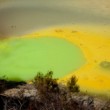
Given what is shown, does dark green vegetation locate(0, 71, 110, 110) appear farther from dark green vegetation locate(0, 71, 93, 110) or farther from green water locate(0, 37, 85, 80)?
green water locate(0, 37, 85, 80)

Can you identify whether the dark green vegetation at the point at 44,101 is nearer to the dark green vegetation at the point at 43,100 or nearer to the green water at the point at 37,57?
the dark green vegetation at the point at 43,100

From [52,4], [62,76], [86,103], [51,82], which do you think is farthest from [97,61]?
[52,4]

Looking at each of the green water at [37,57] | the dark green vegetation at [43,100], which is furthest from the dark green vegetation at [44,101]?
the green water at [37,57]

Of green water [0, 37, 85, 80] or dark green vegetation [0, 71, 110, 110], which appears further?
green water [0, 37, 85, 80]

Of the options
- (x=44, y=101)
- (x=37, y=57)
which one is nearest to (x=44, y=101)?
(x=44, y=101)

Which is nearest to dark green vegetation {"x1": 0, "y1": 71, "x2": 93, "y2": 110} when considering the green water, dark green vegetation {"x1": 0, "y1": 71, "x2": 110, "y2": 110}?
dark green vegetation {"x1": 0, "y1": 71, "x2": 110, "y2": 110}

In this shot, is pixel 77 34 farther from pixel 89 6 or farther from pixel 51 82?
pixel 51 82

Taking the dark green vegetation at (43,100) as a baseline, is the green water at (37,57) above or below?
above

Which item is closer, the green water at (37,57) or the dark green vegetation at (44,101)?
the dark green vegetation at (44,101)
